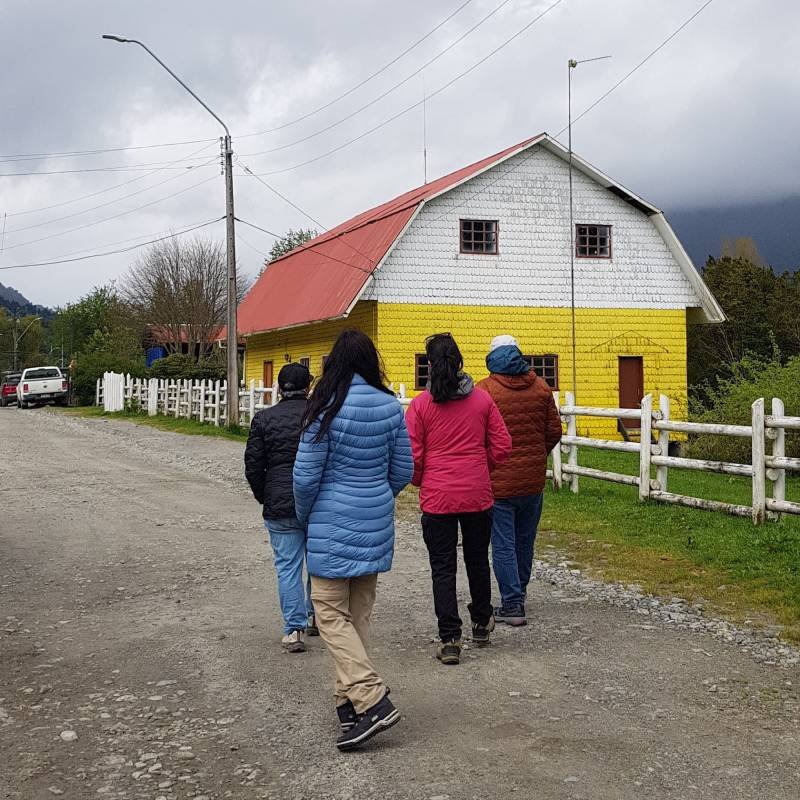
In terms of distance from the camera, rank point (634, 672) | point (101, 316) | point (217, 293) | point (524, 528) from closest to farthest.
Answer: point (634, 672) → point (524, 528) → point (217, 293) → point (101, 316)

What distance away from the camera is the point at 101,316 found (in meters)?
92.4

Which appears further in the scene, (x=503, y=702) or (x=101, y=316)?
(x=101, y=316)

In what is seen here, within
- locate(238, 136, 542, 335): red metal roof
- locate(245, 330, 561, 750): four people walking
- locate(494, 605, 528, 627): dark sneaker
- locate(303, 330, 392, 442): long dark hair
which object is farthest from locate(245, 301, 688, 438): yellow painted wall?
locate(303, 330, 392, 442): long dark hair

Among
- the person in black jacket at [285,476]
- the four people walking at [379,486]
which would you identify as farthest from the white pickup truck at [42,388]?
the person in black jacket at [285,476]

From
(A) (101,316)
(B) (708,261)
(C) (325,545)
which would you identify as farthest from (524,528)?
(A) (101,316)

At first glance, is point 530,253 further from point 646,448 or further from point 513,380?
point 513,380

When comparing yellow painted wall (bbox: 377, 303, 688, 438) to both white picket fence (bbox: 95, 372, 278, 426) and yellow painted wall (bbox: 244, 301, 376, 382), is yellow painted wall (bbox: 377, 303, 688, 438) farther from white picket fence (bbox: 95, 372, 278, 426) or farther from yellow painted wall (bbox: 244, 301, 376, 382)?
white picket fence (bbox: 95, 372, 278, 426)

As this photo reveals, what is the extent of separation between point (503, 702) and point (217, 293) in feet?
207

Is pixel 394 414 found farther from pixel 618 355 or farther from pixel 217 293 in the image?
pixel 217 293

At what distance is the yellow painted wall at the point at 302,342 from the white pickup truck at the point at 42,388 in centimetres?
1509

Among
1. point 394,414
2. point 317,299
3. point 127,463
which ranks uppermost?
point 317,299

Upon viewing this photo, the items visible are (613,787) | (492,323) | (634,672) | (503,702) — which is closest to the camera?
(613,787)

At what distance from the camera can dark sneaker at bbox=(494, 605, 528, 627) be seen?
7477mm

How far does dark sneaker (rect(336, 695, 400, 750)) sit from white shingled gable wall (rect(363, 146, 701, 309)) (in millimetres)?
22224
